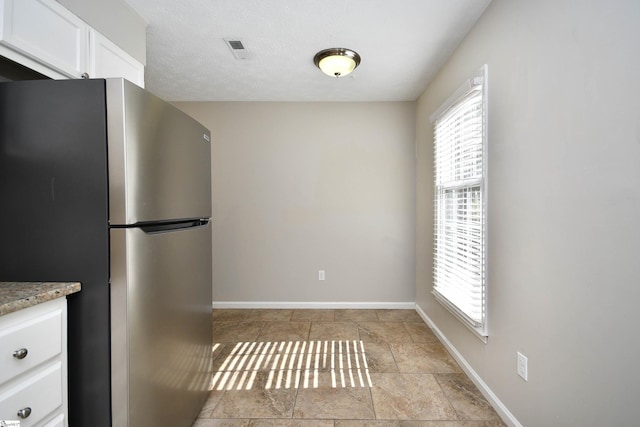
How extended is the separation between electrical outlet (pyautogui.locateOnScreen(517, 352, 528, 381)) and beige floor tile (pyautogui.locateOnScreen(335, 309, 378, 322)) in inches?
75.2

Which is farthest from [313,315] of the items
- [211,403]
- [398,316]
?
[211,403]

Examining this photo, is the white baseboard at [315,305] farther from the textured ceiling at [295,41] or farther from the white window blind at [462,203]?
the textured ceiling at [295,41]

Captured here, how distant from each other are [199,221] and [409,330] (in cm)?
242

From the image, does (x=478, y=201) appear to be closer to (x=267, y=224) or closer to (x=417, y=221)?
(x=417, y=221)

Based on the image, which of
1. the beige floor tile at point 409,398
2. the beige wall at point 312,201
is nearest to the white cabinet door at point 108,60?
the beige wall at point 312,201

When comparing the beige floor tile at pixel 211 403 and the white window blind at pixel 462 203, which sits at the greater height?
the white window blind at pixel 462 203

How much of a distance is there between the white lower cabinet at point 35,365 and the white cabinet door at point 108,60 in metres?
1.30

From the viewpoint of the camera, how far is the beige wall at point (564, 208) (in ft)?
3.57

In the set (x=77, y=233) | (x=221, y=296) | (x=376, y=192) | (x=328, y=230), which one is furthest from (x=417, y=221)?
(x=77, y=233)

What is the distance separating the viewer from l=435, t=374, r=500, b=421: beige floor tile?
6.20 feet

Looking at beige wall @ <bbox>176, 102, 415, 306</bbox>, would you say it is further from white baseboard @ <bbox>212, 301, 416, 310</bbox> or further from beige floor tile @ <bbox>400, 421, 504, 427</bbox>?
beige floor tile @ <bbox>400, 421, 504, 427</bbox>

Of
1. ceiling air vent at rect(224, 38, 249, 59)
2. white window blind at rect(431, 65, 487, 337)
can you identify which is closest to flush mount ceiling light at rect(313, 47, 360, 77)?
ceiling air vent at rect(224, 38, 249, 59)

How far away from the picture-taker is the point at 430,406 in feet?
6.51

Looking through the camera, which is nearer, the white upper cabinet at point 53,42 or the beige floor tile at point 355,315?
the white upper cabinet at point 53,42
